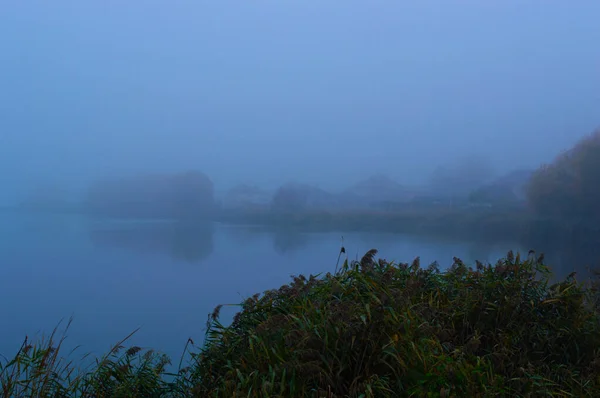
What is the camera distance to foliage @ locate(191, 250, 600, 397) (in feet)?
10.4

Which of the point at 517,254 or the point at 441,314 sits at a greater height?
the point at 517,254

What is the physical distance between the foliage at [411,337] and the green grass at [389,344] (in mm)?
10

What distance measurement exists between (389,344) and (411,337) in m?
0.23

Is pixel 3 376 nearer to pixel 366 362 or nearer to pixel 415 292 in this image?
pixel 366 362

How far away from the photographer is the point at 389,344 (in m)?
3.24

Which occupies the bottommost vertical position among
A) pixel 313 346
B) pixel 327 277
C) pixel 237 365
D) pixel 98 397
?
pixel 98 397

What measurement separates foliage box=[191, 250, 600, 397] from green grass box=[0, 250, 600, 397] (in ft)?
0.03

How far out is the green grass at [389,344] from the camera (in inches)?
125

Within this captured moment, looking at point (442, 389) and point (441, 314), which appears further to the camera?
point (441, 314)

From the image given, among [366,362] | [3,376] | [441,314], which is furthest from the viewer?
[441,314]

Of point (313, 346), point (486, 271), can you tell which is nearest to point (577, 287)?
point (486, 271)

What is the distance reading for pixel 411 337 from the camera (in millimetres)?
3381

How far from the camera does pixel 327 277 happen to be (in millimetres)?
4551

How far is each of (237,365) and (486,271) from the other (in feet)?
8.24
